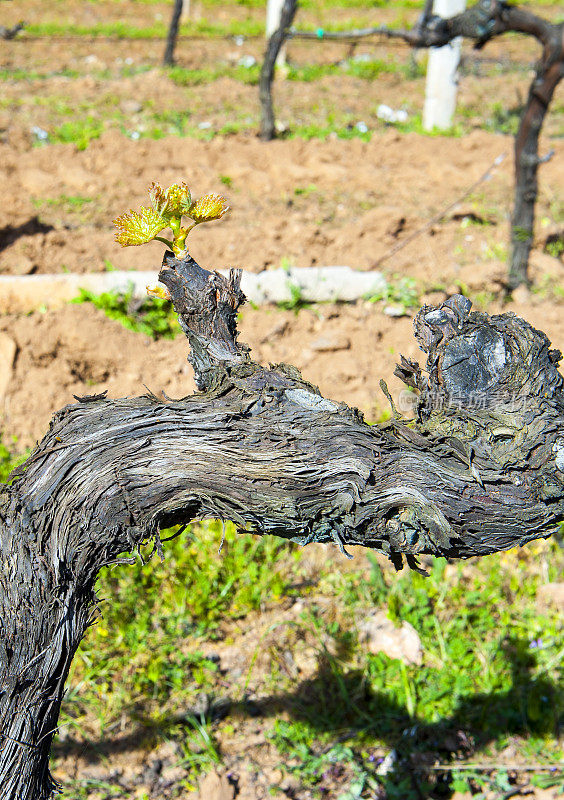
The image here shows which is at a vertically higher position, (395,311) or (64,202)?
(64,202)

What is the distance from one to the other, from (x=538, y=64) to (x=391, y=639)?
3.98m

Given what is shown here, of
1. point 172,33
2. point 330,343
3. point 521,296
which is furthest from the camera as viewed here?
point 172,33

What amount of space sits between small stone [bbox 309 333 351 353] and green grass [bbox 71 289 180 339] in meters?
0.95

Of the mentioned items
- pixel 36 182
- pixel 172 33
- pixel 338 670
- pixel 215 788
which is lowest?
pixel 215 788

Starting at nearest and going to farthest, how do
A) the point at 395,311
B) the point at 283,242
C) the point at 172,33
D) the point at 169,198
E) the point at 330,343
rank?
the point at 169,198 < the point at 330,343 < the point at 395,311 < the point at 283,242 < the point at 172,33

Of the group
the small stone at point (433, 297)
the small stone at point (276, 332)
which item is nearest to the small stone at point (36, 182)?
the small stone at point (276, 332)

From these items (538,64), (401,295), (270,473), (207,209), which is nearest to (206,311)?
(207,209)

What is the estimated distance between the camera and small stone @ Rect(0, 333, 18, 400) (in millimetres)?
4463

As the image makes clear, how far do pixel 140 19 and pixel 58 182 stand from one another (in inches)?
402

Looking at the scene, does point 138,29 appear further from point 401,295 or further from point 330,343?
point 330,343

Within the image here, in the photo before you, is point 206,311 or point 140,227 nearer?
point 140,227

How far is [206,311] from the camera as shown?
1.55m

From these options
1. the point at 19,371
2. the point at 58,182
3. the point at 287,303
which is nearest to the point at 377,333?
the point at 287,303

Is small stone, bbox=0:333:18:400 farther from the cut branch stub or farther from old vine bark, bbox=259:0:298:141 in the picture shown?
old vine bark, bbox=259:0:298:141
